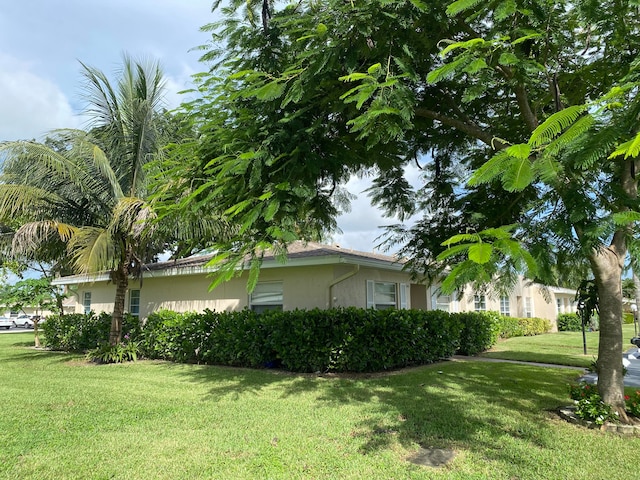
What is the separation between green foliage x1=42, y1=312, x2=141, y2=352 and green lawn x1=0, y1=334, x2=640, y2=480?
4538mm

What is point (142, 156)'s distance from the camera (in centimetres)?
1282

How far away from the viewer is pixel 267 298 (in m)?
13.2

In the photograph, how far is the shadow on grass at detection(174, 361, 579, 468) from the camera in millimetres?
5605

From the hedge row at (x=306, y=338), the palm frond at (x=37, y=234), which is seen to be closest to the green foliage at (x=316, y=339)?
the hedge row at (x=306, y=338)

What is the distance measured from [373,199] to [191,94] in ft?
13.9

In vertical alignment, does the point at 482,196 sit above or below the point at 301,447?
above

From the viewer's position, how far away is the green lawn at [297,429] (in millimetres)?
4641

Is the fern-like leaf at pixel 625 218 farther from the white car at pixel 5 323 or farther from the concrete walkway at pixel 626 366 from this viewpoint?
the white car at pixel 5 323

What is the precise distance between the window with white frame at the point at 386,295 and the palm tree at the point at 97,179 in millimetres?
6350

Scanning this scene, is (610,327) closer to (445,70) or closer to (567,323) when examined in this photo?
(445,70)

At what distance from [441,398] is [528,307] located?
74.7ft

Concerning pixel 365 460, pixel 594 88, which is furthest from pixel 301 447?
pixel 594 88

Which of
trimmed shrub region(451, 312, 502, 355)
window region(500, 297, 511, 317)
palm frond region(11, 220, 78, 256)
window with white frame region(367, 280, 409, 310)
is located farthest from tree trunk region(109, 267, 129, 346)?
window region(500, 297, 511, 317)

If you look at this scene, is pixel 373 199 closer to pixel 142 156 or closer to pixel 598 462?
pixel 598 462
